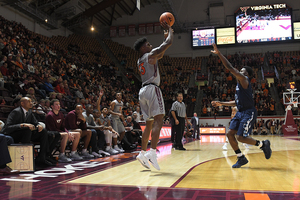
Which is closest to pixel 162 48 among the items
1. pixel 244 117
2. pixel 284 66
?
pixel 244 117

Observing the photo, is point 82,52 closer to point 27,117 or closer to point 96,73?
point 96,73

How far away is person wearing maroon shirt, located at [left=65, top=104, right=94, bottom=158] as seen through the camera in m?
5.30

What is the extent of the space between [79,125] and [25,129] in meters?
1.54

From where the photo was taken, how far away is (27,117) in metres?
4.24

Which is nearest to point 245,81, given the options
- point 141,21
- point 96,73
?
point 96,73

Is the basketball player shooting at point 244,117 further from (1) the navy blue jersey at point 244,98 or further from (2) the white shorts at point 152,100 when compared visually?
(2) the white shorts at point 152,100

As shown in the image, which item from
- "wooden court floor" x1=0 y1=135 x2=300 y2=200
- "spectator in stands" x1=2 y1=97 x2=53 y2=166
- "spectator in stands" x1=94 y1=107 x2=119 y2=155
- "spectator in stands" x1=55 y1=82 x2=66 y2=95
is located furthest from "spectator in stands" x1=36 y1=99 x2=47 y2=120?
"spectator in stands" x1=55 y1=82 x2=66 y2=95

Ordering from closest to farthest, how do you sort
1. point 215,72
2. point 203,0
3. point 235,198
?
point 235,198, point 215,72, point 203,0

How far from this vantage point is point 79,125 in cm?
548

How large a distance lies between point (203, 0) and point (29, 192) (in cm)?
2737

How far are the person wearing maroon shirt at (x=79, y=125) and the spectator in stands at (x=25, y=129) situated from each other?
0.97m

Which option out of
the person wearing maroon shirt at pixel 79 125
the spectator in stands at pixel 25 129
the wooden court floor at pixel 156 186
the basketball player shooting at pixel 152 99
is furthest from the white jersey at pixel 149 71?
the person wearing maroon shirt at pixel 79 125

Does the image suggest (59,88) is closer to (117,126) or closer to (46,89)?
(46,89)

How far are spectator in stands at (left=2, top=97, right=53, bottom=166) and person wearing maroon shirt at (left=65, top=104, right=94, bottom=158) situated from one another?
97cm
